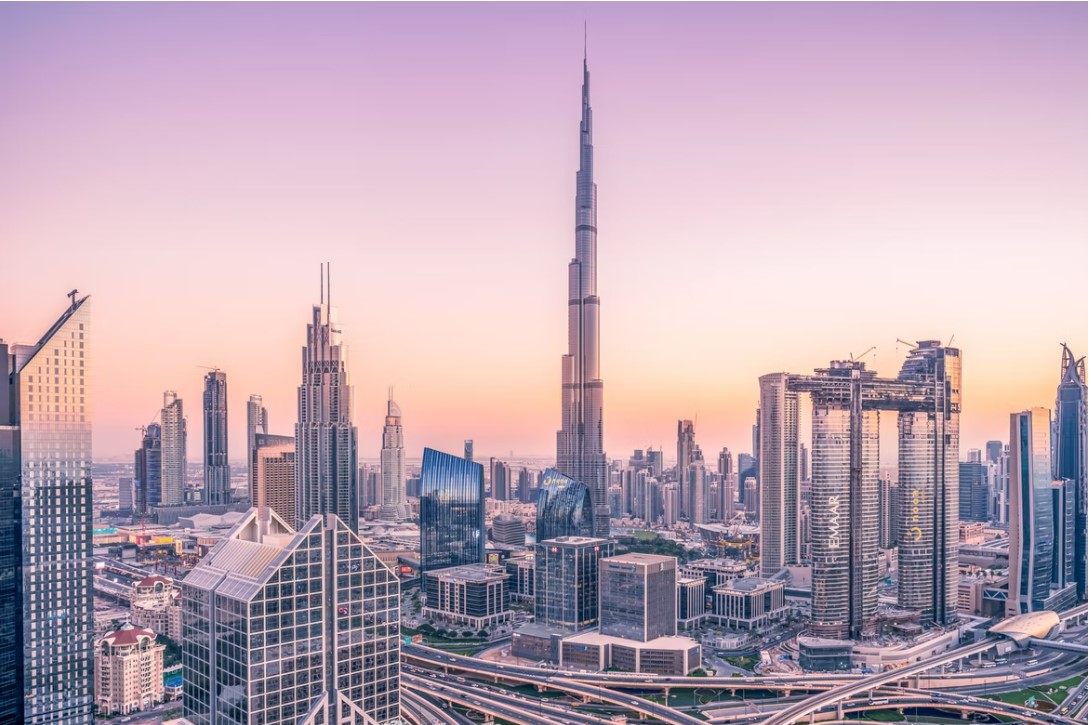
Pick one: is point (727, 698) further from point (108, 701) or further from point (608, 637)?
point (108, 701)

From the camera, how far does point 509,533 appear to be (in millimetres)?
24016

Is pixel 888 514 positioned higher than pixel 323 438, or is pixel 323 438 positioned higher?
pixel 323 438

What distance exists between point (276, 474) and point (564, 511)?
20.8 ft

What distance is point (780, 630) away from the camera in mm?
15914

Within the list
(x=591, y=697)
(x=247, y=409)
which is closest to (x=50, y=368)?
(x=591, y=697)

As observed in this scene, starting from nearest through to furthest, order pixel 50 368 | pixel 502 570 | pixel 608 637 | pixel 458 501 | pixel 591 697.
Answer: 1. pixel 50 368
2. pixel 591 697
3. pixel 608 637
4. pixel 502 570
5. pixel 458 501

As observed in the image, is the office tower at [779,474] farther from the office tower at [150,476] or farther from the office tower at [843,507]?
the office tower at [150,476]

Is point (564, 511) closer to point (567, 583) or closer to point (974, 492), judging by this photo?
point (567, 583)

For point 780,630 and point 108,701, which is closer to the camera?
point 108,701

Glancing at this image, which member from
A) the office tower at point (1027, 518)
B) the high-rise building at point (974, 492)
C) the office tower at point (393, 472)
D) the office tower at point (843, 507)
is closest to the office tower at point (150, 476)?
the office tower at point (393, 472)

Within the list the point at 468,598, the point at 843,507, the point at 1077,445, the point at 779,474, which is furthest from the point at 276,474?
the point at 1077,445

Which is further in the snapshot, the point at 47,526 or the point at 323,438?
the point at 323,438

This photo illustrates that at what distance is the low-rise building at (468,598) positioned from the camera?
15977 mm

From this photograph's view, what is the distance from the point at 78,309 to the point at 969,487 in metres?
24.0
